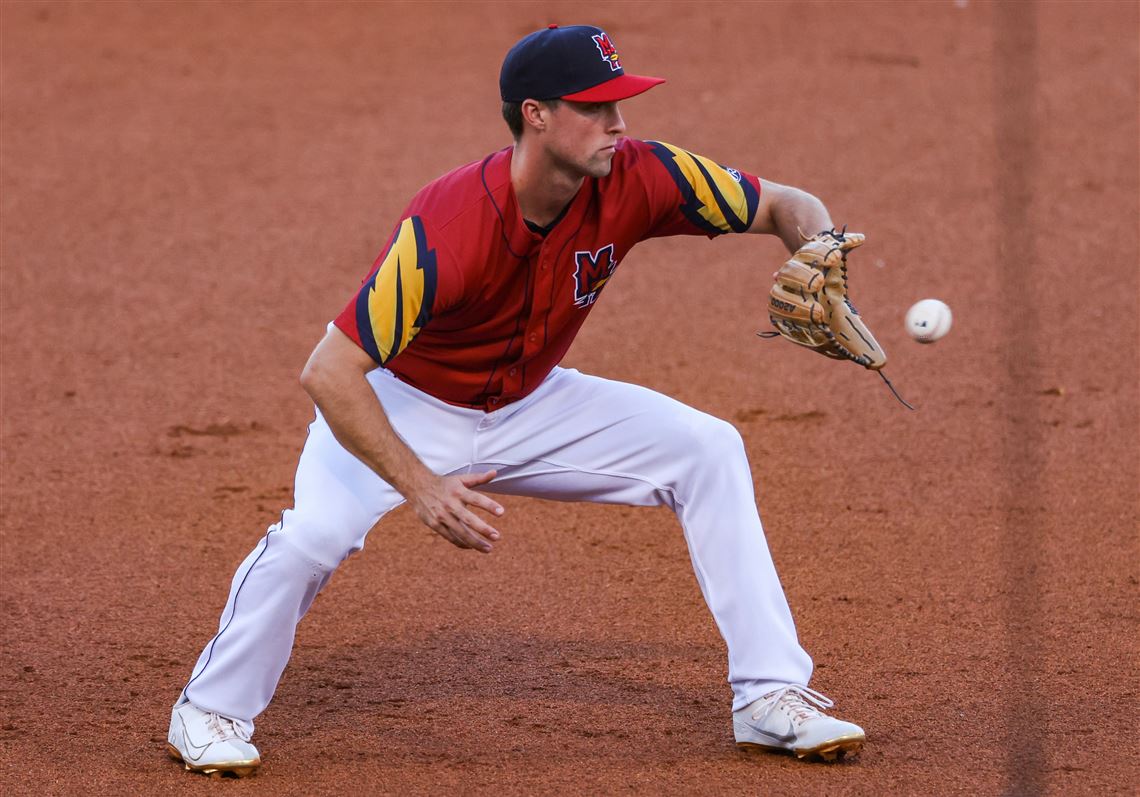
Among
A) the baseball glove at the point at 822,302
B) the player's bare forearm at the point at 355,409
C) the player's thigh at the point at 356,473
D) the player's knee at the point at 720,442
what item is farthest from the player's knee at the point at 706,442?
the player's bare forearm at the point at 355,409

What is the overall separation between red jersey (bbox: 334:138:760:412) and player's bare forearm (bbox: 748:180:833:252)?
0.12 feet

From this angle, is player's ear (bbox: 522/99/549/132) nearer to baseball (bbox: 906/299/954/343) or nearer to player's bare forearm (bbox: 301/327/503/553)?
player's bare forearm (bbox: 301/327/503/553)

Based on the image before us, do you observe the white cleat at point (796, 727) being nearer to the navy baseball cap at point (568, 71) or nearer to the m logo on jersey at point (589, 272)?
the m logo on jersey at point (589, 272)

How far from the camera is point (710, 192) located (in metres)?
4.15

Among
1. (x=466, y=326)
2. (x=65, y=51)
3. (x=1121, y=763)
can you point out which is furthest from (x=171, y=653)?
(x=65, y=51)

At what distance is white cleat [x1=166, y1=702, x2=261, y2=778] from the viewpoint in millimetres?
3859

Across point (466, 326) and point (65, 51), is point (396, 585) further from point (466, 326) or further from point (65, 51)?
point (65, 51)

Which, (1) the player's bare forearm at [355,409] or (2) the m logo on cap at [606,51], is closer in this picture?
(1) the player's bare forearm at [355,409]

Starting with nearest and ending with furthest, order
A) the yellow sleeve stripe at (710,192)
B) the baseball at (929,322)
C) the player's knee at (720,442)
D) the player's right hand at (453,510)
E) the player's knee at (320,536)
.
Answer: the player's right hand at (453,510), the player's knee at (320,536), the player's knee at (720,442), the yellow sleeve stripe at (710,192), the baseball at (929,322)

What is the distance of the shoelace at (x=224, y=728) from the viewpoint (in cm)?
389

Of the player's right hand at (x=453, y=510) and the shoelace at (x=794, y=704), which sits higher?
the player's right hand at (x=453, y=510)

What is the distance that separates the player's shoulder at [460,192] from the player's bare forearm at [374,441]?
39cm

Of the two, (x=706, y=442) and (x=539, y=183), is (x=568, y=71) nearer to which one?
(x=539, y=183)

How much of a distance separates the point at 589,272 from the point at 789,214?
0.62m
